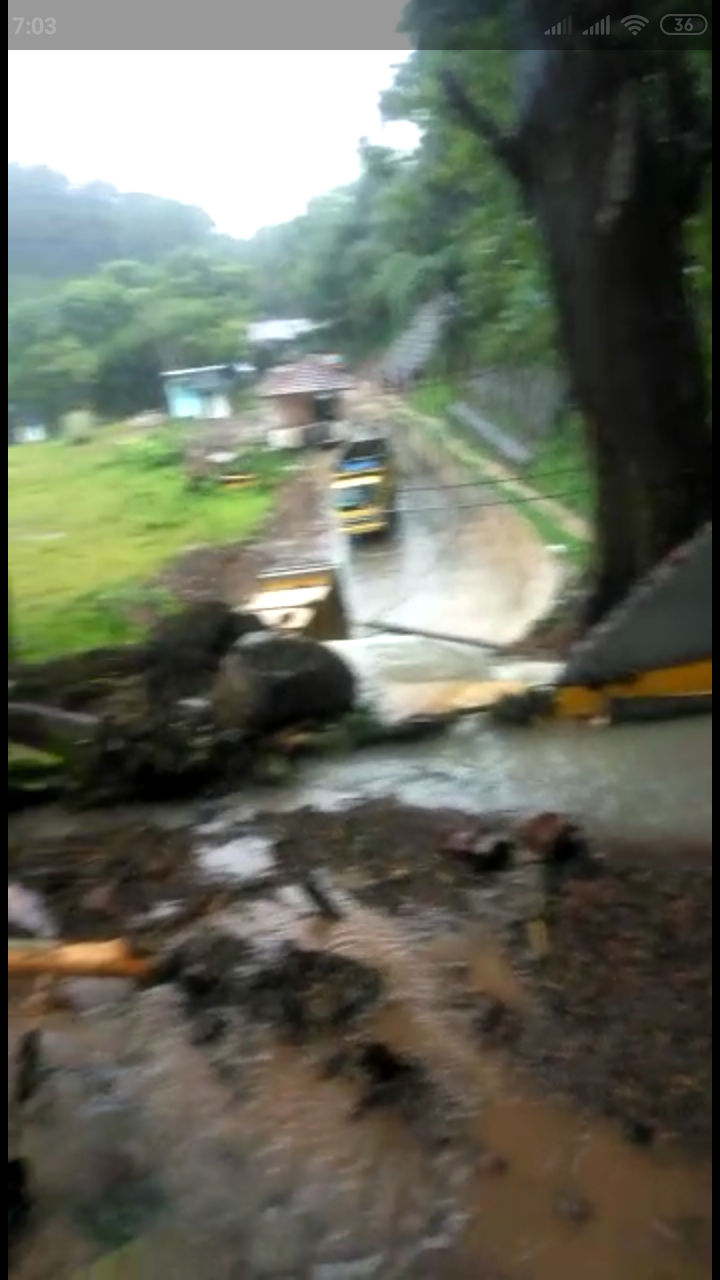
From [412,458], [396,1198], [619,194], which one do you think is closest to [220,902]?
[396,1198]

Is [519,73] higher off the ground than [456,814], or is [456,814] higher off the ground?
[519,73]

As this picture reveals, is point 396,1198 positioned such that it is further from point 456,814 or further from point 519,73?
point 519,73

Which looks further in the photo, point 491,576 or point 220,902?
point 491,576

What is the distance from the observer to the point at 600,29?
1.71 meters

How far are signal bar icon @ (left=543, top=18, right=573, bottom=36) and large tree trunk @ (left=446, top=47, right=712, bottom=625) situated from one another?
0.03m

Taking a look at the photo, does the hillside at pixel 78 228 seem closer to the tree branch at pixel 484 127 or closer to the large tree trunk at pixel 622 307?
the tree branch at pixel 484 127

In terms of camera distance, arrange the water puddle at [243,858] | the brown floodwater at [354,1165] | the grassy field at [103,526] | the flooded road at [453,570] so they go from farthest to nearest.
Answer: the flooded road at [453,570]
the grassy field at [103,526]
the water puddle at [243,858]
the brown floodwater at [354,1165]

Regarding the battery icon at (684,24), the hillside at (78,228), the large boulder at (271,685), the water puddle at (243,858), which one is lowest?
the water puddle at (243,858)

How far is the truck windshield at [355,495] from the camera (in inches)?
75.9

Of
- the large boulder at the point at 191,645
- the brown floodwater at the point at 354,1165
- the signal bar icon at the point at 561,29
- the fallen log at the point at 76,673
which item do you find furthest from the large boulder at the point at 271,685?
the signal bar icon at the point at 561,29

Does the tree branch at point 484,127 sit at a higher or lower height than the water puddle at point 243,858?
higher

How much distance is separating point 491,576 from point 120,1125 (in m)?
1.30

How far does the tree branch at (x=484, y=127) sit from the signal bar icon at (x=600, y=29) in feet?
0.64

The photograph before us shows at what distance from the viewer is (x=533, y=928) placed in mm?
1296
